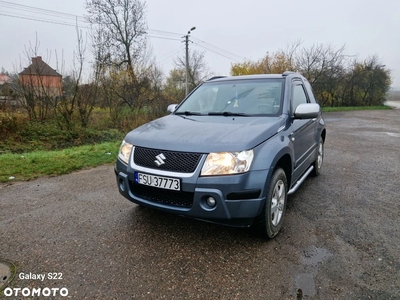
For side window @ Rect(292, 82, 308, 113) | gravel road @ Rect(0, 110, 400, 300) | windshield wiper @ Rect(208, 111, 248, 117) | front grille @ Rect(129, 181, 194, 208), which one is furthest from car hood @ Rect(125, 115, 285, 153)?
gravel road @ Rect(0, 110, 400, 300)

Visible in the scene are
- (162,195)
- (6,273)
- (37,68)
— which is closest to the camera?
(6,273)

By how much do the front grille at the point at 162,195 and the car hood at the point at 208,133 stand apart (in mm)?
407

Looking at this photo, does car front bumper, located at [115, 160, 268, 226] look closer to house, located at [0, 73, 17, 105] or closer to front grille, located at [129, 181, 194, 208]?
front grille, located at [129, 181, 194, 208]

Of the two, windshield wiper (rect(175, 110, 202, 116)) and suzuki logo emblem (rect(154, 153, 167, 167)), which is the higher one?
windshield wiper (rect(175, 110, 202, 116))

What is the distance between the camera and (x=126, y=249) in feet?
8.23

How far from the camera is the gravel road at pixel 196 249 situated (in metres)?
2.01

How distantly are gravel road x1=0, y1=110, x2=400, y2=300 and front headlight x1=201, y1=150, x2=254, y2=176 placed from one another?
0.83 meters

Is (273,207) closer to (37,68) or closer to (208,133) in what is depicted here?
(208,133)

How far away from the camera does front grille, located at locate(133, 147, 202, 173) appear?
7.50 feet

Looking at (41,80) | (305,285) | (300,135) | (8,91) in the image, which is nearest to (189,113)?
(300,135)

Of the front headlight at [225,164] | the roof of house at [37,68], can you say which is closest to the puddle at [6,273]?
the front headlight at [225,164]

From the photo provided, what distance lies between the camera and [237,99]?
3391 mm

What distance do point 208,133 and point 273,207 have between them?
3.34ft

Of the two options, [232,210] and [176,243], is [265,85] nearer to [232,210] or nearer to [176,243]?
[232,210]
